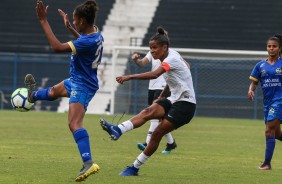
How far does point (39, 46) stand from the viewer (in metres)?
35.3

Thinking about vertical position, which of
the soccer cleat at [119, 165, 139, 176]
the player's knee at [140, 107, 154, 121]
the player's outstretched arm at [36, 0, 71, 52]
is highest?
the player's outstretched arm at [36, 0, 71, 52]

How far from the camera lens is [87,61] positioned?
30.3ft

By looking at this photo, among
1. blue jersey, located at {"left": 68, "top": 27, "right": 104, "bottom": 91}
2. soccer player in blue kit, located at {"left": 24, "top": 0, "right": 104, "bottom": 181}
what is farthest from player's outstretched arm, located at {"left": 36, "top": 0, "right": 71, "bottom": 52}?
blue jersey, located at {"left": 68, "top": 27, "right": 104, "bottom": 91}

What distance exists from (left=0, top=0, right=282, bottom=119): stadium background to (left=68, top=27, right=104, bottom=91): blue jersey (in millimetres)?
21987

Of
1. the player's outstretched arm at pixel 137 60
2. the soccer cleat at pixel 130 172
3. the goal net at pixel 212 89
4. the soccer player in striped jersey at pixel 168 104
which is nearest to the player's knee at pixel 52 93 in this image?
the soccer player in striped jersey at pixel 168 104

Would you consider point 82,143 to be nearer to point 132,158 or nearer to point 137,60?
point 132,158

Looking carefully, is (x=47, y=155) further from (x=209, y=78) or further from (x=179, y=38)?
(x=179, y=38)

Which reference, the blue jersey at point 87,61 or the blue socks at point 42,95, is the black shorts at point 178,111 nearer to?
the blue jersey at point 87,61

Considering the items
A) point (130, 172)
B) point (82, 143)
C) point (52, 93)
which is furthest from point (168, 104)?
point (82, 143)

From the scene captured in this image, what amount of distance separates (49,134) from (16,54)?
54.4ft

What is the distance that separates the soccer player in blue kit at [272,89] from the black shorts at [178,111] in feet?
6.43

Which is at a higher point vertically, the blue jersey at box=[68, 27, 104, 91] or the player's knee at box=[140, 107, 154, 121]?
the blue jersey at box=[68, 27, 104, 91]

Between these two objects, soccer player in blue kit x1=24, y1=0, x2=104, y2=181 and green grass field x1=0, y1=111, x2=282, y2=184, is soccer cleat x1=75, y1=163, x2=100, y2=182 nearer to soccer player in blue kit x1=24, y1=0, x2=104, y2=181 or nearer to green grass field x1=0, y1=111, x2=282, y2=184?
soccer player in blue kit x1=24, y1=0, x2=104, y2=181

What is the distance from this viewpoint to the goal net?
31.0 metres
